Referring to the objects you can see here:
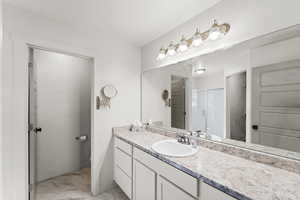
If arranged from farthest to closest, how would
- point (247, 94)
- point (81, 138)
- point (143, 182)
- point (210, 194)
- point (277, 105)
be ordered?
point (81, 138) < point (143, 182) < point (247, 94) < point (277, 105) < point (210, 194)

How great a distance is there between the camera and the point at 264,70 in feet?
3.91

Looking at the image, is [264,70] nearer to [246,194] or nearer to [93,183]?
[246,194]

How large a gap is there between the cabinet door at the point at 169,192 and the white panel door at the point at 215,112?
729mm

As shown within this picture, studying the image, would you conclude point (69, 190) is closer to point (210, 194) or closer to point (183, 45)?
point (210, 194)

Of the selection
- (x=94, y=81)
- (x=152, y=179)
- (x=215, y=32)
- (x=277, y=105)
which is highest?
(x=215, y=32)

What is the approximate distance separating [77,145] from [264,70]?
9.94 ft

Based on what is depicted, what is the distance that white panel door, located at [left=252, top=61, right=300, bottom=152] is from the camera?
3.35 feet

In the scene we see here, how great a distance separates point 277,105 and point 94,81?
2.06 meters

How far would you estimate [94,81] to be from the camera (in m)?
2.02

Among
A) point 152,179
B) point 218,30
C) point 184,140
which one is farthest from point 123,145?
point 218,30

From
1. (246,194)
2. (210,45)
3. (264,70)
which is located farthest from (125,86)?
(246,194)

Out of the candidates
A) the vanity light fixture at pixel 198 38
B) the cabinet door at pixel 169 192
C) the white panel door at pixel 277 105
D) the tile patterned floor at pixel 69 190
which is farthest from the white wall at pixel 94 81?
the white panel door at pixel 277 105

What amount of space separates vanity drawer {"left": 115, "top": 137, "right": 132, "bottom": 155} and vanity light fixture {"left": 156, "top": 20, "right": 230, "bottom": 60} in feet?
4.19

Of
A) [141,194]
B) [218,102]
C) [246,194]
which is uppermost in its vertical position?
[218,102]
